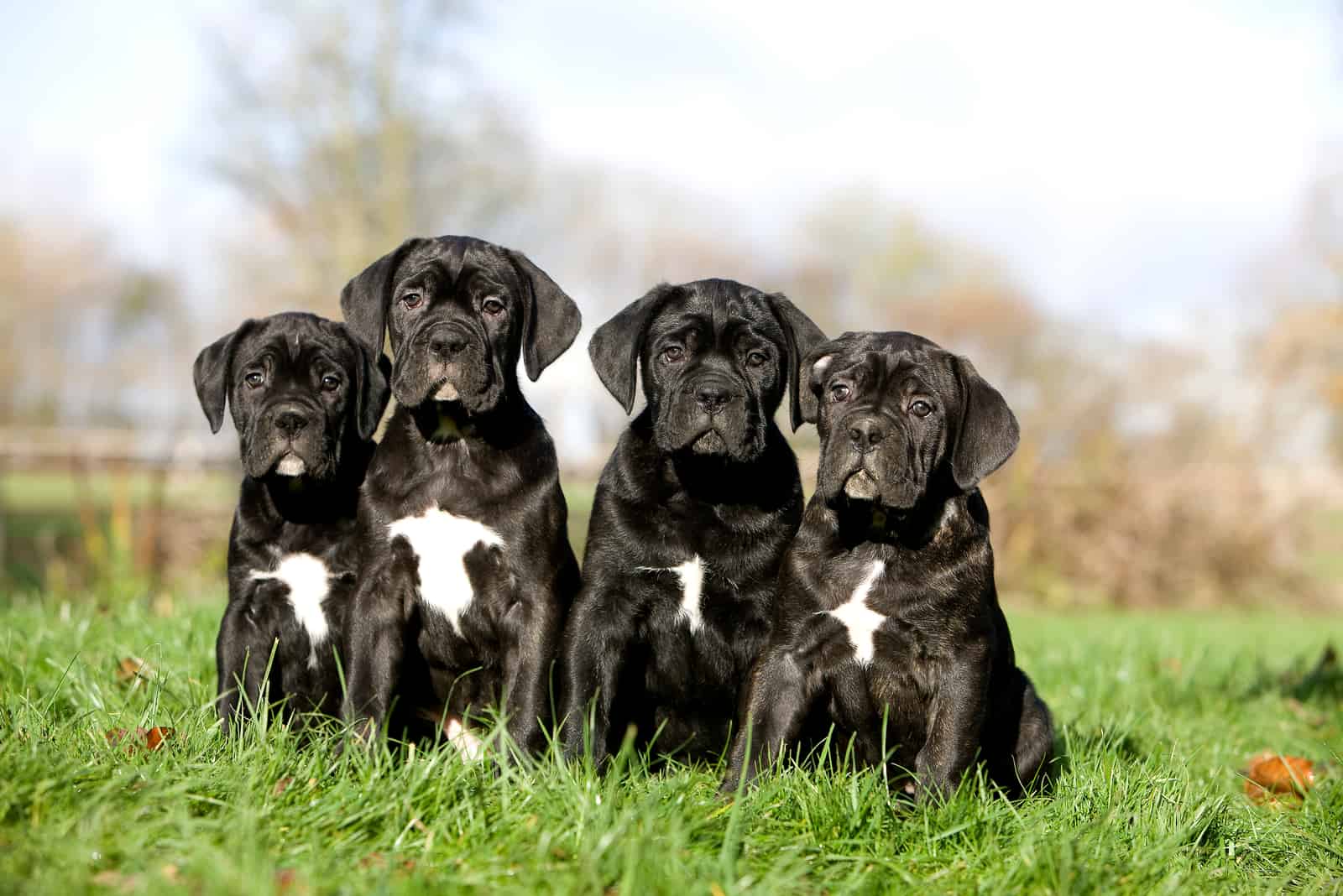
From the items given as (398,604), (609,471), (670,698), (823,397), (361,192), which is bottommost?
(670,698)

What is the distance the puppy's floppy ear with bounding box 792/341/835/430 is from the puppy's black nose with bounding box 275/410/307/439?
6.35 ft

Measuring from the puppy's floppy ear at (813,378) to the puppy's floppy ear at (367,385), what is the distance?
170 cm

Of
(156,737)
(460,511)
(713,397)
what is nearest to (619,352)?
(713,397)

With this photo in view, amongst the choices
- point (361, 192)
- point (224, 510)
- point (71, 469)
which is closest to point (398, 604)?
point (71, 469)

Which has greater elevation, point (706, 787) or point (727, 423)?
point (727, 423)

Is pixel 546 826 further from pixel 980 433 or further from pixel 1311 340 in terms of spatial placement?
pixel 1311 340

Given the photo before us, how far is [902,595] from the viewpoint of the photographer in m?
4.09

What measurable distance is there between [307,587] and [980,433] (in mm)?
2648

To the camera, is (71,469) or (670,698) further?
(71,469)

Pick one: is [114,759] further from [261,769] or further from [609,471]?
[609,471]

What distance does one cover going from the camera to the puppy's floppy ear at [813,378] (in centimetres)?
449

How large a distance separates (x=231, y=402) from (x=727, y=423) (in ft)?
6.84

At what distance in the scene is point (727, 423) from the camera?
173 inches

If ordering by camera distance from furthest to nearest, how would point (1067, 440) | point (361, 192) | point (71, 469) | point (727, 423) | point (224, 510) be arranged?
point (361, 192), point (1067, 440), point (224, 510), point (71, 469), point (727, 423)
